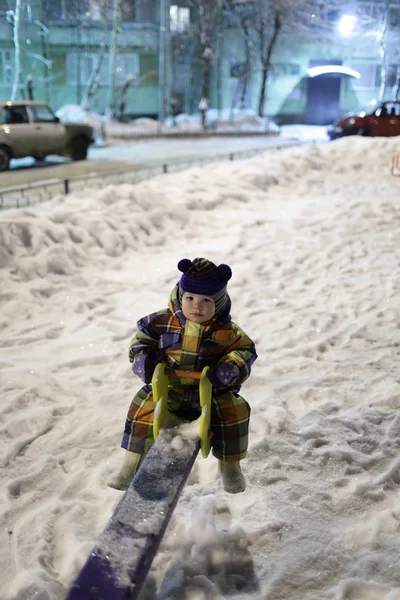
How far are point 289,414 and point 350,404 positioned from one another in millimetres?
435

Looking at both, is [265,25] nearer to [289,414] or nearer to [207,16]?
[207,16]

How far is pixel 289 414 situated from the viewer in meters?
3.62

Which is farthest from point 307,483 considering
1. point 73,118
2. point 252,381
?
point 73,118

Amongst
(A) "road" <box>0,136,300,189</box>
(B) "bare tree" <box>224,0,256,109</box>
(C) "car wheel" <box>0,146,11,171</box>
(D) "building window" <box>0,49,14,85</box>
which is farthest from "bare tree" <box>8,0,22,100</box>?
(C) "car wheel" <box>0,146,11,171</box>

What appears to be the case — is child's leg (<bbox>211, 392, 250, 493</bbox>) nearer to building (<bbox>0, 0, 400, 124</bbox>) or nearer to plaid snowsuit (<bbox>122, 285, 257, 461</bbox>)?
plaid snowsuit (<bbox>122, 285, 257, 461</bbox>)

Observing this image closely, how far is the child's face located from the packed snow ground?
96 centimetres

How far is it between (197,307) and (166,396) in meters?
0.38

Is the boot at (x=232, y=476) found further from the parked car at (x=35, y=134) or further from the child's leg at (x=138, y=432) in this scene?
the parked car at (x=35, y=134)

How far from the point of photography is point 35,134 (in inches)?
534

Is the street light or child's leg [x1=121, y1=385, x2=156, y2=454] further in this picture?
the street light

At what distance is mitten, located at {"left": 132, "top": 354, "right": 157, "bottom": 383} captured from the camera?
234 centimetres

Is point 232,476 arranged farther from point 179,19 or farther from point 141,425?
point 179,19

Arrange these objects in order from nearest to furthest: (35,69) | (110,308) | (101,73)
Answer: (110,308)
(35,69)
(101,73)

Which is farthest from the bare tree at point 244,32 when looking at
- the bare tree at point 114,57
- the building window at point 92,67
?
the bare tree at point 114,57
